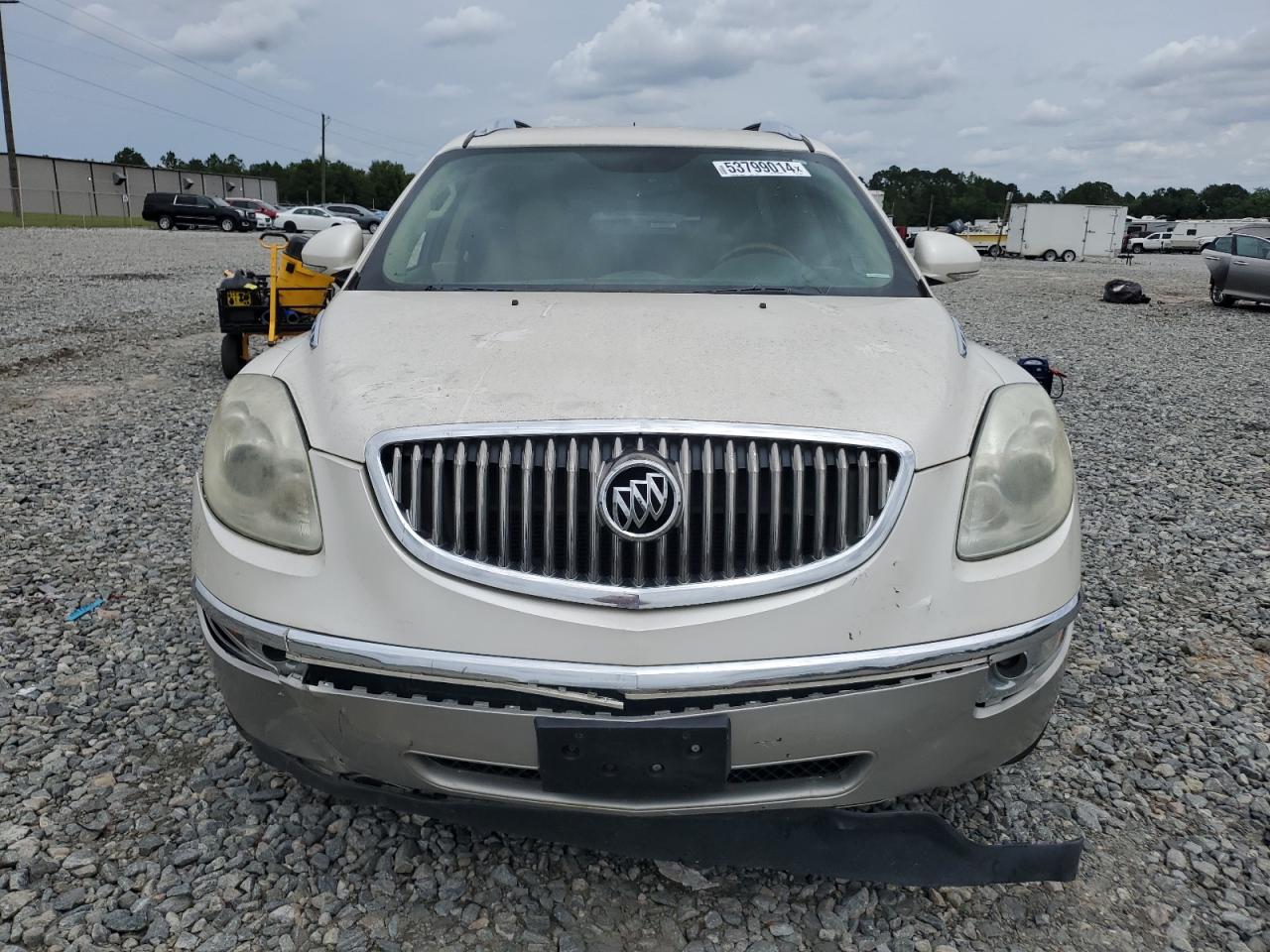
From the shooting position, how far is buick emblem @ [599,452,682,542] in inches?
72.8

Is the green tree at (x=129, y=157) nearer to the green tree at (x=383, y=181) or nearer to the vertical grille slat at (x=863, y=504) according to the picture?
the green tree at (x=383, y=181)

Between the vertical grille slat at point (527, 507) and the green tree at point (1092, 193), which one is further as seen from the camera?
the green tree at point (1092, 193)

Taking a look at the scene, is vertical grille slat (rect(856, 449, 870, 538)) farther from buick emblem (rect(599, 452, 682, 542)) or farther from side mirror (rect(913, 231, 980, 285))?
side mirror (rect(913, 231, 980, 285))

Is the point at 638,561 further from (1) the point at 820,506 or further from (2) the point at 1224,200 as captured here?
(2) the point at 1224,200

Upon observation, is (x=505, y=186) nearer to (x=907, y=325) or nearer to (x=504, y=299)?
(x=504, y=299)

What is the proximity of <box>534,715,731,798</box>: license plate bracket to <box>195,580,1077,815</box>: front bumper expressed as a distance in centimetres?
2

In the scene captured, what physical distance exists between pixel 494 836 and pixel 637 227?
1982 millimetres

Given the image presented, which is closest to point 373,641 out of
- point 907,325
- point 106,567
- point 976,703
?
point 976,703

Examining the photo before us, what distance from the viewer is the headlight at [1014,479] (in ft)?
6.59

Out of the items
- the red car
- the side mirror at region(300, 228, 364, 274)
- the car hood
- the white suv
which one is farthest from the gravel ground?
the red car

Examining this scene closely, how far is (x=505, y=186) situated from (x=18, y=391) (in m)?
6.41

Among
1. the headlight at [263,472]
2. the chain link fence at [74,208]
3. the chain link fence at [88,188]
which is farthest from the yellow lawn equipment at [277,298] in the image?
the chain link fence at [74,208]

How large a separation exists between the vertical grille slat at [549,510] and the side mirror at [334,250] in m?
1.78

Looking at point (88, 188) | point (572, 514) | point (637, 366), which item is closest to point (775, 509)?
point (572, 514)
